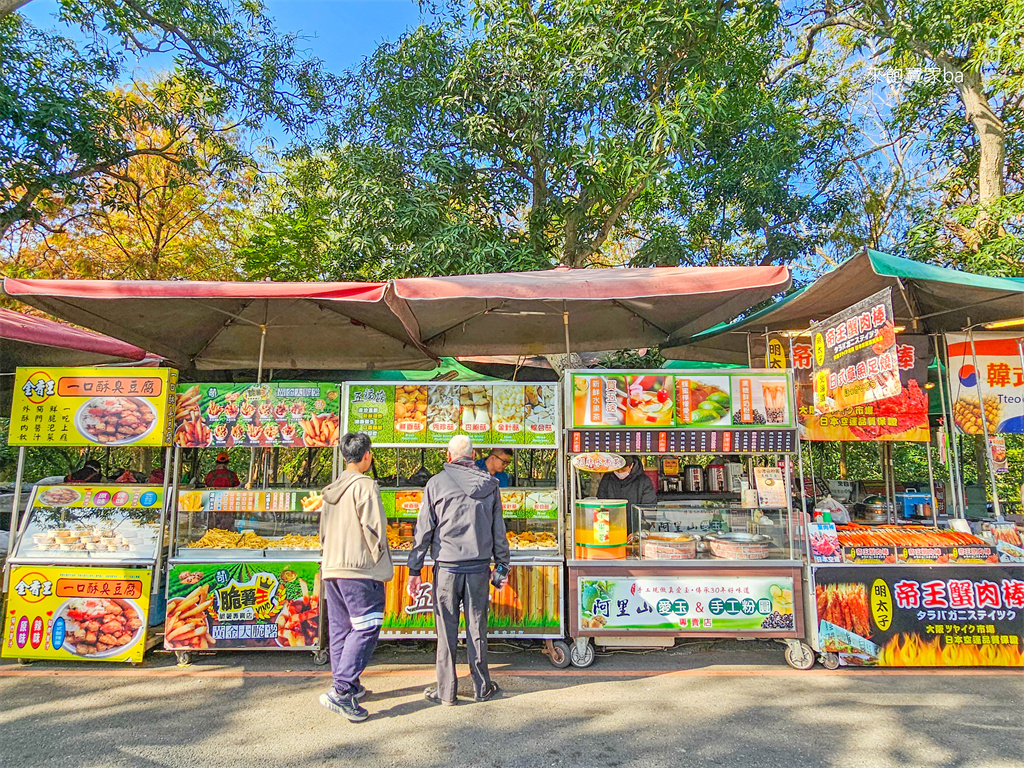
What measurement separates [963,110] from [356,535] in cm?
1137

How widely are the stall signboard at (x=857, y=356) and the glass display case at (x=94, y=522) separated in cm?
559

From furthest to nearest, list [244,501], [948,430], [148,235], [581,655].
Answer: [148,235], [948,430], [244,501], [581,655]

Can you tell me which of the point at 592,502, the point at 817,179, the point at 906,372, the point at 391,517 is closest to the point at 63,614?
the point at 391,517

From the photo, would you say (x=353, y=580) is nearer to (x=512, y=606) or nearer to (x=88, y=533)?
(x=512, y=606)

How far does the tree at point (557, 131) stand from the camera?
7.48 meters

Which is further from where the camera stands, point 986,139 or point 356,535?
point 986,139

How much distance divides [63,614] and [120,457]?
8409 mm

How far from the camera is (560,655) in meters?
4.68

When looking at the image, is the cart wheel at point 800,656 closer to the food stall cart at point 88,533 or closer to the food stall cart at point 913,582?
the food stall cart at point 913,582

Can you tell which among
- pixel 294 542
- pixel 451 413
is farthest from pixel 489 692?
pixel 451 413

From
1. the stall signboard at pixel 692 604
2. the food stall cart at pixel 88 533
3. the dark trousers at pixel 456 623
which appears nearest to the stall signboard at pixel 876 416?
the stall signboard at pixel 692 604

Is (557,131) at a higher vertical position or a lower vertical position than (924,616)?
higher

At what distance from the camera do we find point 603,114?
27.0 feet

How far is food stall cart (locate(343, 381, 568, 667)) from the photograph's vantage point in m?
4.84
